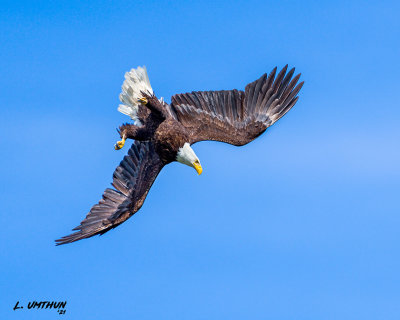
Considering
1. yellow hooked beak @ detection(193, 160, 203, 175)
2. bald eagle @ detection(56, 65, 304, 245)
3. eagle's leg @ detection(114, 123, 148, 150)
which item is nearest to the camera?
eagle's leg @ detection(114, 123, 148, 150)

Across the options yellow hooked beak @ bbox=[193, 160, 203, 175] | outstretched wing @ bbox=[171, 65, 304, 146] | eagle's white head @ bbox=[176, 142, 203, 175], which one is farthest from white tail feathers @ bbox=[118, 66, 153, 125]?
yellow hooked beak @ bbox=[193, 160, 203, 175]

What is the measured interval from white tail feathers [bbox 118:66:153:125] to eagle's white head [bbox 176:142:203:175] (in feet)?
3.08

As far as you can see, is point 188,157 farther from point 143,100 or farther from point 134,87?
point 134,87

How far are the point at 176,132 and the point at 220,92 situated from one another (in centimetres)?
123

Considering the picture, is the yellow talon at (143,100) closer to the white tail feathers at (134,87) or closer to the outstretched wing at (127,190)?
the white tail feathers at (134,87)

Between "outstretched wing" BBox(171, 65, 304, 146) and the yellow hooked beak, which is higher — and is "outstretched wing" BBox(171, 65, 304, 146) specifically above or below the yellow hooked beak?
above

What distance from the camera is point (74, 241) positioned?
1172 centimetres

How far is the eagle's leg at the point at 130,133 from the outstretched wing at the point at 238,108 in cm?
74

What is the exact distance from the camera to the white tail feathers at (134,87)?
1200cm

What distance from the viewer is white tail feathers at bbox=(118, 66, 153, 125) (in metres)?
12.0

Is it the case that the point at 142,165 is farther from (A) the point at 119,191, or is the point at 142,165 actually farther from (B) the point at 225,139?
(B) the point at 225,139

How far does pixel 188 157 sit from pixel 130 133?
3.67 feet

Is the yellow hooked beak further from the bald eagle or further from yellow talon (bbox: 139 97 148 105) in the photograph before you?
yellow talon (bbox: 139 97 148 105)

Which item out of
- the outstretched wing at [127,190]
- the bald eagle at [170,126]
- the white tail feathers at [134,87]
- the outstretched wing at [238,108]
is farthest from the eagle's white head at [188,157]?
the white tail feathers at [134,87]
